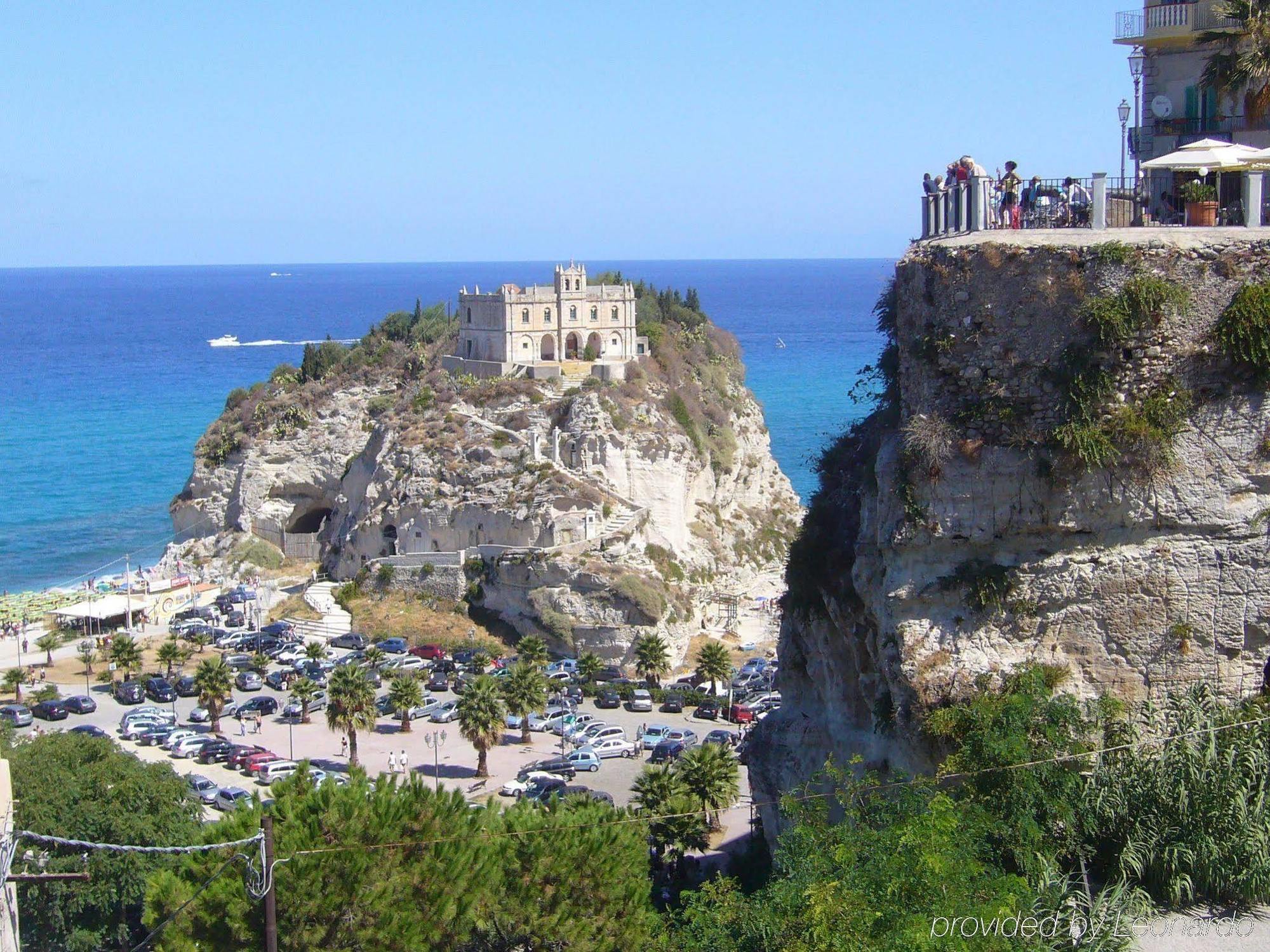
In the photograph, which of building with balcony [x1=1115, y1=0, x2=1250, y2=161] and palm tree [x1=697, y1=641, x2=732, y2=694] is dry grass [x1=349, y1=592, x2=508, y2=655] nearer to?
palm tree [x1=697, y1=641, x2=732, y2=694]

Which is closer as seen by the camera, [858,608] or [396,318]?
[858,608]

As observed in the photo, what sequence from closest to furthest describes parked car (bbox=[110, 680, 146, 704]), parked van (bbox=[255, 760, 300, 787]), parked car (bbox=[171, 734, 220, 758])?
parked van (bbox=[255, 760, 300, 787]), parked car (bbox=[171, 734, 220, 758]), parked car (bbox=[110, 680, 146, 704])

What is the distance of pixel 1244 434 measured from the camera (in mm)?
17531

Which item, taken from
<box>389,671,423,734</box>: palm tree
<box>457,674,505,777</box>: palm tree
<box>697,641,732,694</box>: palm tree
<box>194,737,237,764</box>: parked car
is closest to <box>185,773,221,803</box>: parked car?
<box>194,737,237,764</box>: parked car

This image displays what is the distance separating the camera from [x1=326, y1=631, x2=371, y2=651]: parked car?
60812 mm

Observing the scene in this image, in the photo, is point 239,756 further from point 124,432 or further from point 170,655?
point 124,432

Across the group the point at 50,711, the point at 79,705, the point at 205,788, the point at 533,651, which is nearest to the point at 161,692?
the point at 79,705

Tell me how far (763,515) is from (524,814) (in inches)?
2270

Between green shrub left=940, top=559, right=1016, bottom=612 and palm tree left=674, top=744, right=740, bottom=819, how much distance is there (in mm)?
14476

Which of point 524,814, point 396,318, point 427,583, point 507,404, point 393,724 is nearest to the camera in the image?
point 524,814

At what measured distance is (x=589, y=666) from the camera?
54.6m

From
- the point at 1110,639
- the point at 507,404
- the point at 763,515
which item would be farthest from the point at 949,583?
the point at 763,515

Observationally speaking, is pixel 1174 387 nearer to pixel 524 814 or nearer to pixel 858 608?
pixel 858 608

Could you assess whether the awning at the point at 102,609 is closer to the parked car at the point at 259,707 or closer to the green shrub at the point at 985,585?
the parked car at the point at 259,707
